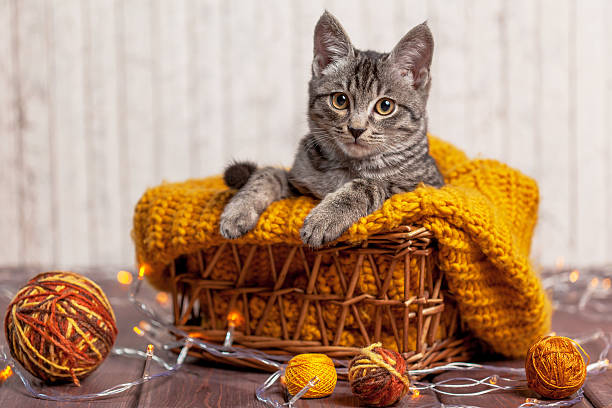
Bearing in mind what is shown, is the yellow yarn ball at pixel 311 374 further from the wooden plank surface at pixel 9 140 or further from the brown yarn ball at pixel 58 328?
the wooden plank surface at pixel 9 140

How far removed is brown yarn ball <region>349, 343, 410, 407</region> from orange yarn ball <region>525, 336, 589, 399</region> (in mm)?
197

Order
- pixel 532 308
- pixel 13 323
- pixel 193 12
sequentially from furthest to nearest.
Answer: pixel 193 12 < pixel 532 308 < pixel 13 323

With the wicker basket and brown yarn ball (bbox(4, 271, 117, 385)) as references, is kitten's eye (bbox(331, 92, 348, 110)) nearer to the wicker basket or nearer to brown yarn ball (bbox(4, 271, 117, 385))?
→ the wicker basket

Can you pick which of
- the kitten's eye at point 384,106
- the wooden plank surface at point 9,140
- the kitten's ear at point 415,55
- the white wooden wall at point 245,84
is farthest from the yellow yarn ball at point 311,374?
the wooden plank surface at point 9,140

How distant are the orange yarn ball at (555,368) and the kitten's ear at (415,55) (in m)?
0.51

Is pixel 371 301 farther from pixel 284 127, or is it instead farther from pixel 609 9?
pixel 609 9

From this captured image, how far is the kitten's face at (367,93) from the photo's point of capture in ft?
3.64

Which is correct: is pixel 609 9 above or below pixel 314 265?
above

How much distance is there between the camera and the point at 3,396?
0.97m

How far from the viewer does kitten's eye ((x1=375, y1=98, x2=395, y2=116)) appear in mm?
1126

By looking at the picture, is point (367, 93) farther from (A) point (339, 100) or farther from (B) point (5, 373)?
(B) point (5, 373)

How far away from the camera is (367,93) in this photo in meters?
1.12

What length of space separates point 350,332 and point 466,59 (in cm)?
156

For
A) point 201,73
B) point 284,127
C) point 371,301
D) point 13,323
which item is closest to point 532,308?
point 371,301
